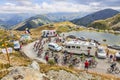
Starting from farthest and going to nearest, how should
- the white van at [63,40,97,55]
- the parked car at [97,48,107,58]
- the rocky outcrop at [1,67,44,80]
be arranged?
1. the white van at [63,40,97,55]
2. the parked car at [97,48,107,58]
3. the rocky outcrop at [1,67,44,80]

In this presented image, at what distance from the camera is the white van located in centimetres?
5862

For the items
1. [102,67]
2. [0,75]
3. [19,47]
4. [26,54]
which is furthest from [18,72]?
[19,47]

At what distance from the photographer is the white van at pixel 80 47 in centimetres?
5862

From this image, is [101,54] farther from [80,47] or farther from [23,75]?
[23,75]

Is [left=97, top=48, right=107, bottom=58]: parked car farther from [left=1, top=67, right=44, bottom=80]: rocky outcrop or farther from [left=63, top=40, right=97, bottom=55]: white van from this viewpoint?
[left=1, top=67, right=44, bottom=80]: rocky outcrop

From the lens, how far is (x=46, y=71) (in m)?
27.2

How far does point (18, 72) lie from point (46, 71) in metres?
7.76

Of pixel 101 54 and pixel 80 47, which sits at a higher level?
pixel 80 47

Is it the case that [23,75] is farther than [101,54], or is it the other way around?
[101,54]

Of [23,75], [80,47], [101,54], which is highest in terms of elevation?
[23,75]

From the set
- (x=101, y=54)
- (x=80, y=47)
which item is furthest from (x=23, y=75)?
(x=80, y=47)

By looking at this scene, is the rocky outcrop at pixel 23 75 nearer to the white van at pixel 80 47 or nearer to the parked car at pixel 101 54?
the parked car at pixel 101 54

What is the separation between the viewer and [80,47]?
60.0 metres

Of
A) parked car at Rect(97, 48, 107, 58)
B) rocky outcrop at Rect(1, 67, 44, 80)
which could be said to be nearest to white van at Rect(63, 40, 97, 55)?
parked car at Rect(97, 48, 107, 58)
